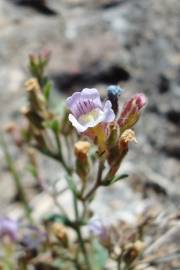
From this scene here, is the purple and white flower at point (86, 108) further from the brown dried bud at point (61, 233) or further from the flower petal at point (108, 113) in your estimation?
the brown dried bud at point (61, 233)

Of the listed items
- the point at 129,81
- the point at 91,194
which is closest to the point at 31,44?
the point at 129,81

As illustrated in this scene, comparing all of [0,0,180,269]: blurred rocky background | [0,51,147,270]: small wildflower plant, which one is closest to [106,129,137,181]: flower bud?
[0,51,147,270]: small wildflower plant

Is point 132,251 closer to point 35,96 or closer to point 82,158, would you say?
point 82,158

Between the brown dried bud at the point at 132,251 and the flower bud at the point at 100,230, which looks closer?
the brown dried bud at the point at 132,251

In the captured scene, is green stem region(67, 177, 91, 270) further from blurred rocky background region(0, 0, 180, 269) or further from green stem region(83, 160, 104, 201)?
blurred rocky background region(0, 0, 180, 269)

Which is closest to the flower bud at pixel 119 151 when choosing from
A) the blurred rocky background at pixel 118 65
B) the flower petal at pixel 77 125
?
the flower petal at pixel 77 125

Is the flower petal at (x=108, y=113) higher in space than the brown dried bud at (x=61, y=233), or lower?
lower

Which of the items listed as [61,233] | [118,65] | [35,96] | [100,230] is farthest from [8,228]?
[118,65]

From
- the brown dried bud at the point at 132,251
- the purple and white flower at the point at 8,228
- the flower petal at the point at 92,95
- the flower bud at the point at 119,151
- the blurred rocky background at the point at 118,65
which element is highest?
the blurred rocky background at the point at 118,65
